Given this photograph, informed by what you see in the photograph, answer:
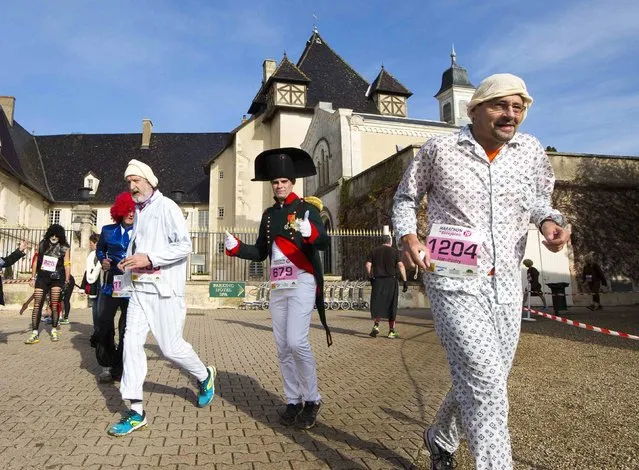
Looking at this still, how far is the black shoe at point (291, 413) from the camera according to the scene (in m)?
3.85

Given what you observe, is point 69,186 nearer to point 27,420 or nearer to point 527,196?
point 27,420

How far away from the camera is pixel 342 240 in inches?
907

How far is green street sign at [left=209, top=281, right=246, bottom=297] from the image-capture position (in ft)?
61.2

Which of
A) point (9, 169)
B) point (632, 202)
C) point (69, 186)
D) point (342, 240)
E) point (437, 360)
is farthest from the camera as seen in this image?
point (69, 186)

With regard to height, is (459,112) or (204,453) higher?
(459,112)

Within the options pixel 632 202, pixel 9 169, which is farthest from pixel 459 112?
pixel 9 169

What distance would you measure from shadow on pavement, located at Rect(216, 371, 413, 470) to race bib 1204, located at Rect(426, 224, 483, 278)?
1.35m

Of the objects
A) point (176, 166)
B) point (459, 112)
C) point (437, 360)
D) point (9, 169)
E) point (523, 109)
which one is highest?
point (459, 112)

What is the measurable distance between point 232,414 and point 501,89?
130 inches

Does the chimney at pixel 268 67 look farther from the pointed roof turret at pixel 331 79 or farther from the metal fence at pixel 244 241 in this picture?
the metal fence at pixel 244 241

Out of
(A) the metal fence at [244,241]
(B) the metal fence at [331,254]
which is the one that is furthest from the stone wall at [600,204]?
(A) the metal fence at [244,241]

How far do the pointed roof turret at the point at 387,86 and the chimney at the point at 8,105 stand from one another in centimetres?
3030

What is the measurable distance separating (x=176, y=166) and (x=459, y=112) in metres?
33.0

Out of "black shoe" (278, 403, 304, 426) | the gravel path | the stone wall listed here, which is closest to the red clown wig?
"black shoe" (278, 403, 304, 426)
